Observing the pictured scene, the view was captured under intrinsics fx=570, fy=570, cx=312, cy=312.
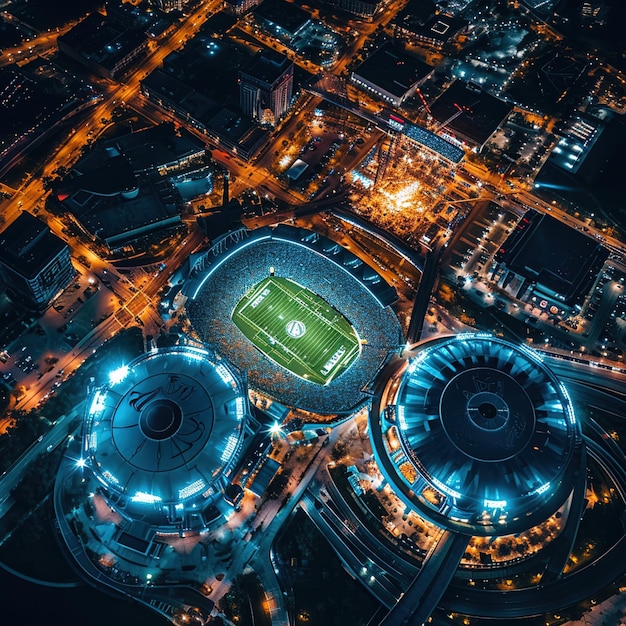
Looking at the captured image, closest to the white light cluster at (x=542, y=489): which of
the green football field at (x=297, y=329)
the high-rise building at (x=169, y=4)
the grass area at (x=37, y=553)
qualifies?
the green football field at (x=297, y=329)

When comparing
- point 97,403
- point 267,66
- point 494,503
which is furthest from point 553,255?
point 97,403

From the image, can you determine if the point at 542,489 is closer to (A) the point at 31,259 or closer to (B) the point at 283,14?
(A) the point at 31,259

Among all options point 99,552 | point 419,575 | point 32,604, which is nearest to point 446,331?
point 419,575

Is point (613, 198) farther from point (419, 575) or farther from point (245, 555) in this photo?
point (245, 555)

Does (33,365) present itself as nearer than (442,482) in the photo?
No

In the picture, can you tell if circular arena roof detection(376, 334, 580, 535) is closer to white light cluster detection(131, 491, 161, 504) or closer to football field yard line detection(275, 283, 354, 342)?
football field yard line detection(275, 283, 354, 342)
